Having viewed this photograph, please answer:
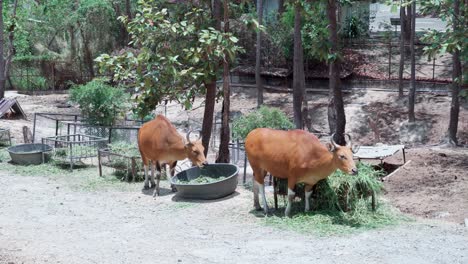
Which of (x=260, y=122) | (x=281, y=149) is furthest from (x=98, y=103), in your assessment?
(x=281, y=149)

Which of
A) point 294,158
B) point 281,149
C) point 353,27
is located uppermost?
point 353,27

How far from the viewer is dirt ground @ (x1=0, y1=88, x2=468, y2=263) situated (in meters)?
8.66

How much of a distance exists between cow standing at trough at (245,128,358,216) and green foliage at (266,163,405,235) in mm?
232

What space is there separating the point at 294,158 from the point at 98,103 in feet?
31.7

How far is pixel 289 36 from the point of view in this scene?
3222 cm

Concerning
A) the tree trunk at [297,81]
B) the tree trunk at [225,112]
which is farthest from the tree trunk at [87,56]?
the tree trunk at [225,112]

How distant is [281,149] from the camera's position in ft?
34.4

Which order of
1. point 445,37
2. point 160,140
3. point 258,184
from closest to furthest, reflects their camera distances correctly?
point 258,184
point 160,140
point 445,37

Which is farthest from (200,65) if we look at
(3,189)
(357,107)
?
(357,107)

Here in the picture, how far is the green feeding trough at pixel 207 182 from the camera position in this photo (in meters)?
11.8

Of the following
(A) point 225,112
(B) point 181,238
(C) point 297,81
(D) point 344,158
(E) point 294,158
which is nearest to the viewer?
(B) point 181,238

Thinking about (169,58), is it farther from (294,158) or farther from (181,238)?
→ (181,238)

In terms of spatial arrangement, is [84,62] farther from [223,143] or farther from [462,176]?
[462,176]

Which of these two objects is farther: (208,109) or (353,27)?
(353,27)
